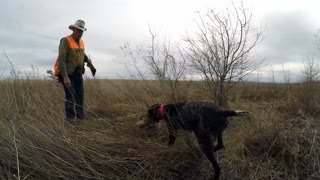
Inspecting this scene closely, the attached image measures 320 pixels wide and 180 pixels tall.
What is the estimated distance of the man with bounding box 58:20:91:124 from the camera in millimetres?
4965

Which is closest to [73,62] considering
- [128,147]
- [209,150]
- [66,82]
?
[66,82]

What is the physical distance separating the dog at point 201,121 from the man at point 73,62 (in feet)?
5.89

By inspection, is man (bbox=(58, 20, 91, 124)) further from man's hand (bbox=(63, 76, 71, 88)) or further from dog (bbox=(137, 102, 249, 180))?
dog (bbox=(137, 102, 249, 180))

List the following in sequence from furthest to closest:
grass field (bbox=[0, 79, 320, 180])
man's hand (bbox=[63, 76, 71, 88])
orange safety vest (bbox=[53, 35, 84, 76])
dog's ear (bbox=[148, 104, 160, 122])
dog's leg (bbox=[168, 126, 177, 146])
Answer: orange safety vest (bbox=[53, 35, 84, 76]) → man's hand (bbox=[63, 76, 71, 88]) → dog's ear (bbox=[148, 104, 160, 122]) → dog's leg (bbox=[168, 126, 177, 146]) → grass field (bbox=[0, 79, 320, 180])

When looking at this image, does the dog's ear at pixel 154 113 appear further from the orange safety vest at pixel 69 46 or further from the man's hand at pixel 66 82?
the orange safety vest at pixel 69 46

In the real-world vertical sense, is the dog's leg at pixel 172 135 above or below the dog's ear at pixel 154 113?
below

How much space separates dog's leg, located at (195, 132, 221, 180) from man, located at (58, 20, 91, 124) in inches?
93.4

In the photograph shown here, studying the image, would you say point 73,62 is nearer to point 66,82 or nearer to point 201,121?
point 66,82

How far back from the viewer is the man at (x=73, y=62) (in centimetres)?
496

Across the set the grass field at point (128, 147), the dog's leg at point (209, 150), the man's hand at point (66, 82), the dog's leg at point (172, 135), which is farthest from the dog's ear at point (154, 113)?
the man's hand at point (66, 82)

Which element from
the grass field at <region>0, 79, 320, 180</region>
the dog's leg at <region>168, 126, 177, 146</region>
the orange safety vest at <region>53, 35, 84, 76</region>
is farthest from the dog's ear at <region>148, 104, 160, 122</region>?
the orange safety vest at <region>53, 35, 84, 76</region>

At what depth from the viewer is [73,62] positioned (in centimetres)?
522

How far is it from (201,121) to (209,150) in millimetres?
333

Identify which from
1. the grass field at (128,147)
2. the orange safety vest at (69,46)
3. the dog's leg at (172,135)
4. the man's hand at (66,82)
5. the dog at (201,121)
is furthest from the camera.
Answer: the orange safety vest at (69,46)
